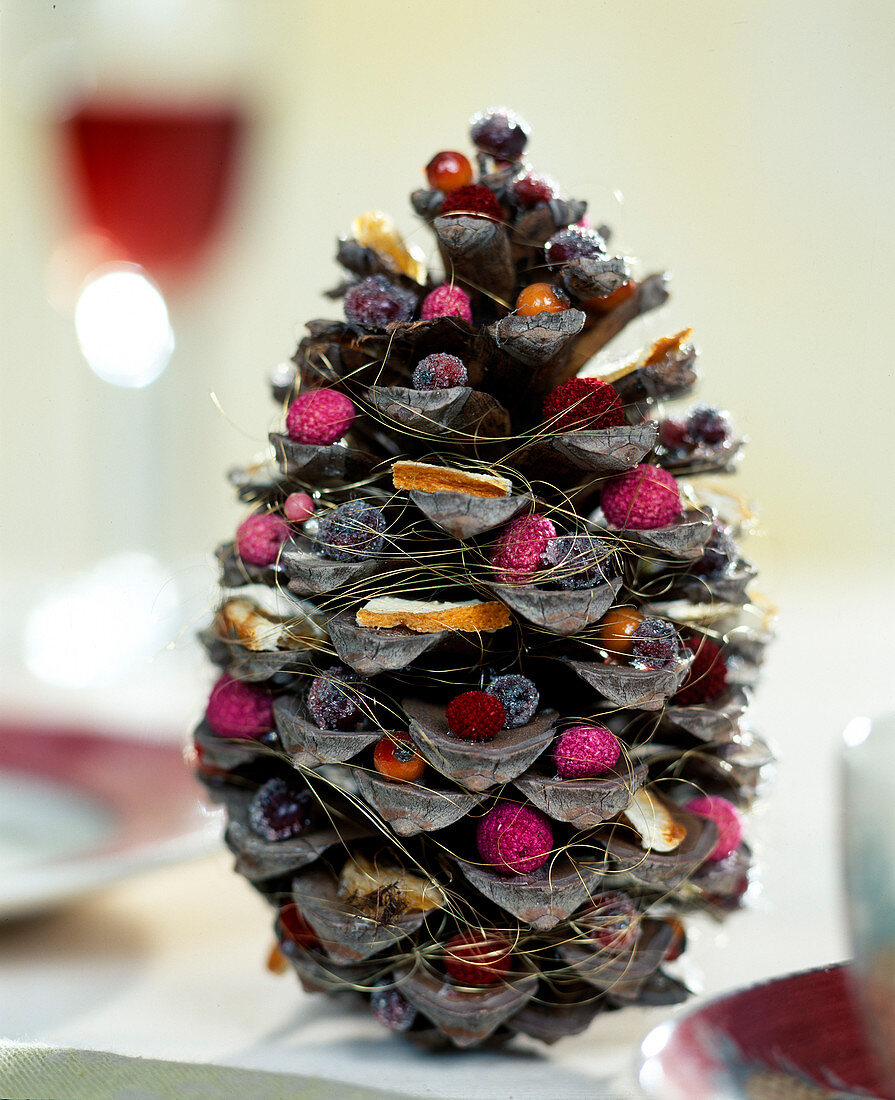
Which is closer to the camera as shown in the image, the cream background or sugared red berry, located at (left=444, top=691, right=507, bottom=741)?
sugared red berry, located at (left=444, top=691, right=507, bottom=741)

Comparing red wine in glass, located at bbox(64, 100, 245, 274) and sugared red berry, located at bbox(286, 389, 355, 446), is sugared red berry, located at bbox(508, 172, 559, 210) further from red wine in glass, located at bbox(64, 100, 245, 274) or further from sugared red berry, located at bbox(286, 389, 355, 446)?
red wine in glass, located at bbox(64, 100, 245, 274)

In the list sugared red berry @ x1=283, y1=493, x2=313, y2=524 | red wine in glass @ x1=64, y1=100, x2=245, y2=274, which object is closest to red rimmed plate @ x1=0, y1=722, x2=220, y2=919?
sugared red berry @ x1=283, y1=493, x2=313, y2=524

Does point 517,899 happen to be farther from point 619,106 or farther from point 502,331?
point 619,106

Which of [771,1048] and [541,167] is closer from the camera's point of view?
[771,1048]

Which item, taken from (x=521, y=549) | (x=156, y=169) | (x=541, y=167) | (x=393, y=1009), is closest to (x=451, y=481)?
(x=521, y=549)

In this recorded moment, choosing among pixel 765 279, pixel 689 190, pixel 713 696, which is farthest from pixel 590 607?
pixel 689 190

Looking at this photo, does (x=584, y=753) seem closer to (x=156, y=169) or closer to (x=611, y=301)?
(x=611, y=301)

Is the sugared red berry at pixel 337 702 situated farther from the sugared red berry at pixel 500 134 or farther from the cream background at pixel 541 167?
the cream background at pixel 541 167

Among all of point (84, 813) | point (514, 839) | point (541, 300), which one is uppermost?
point (541, 300)
